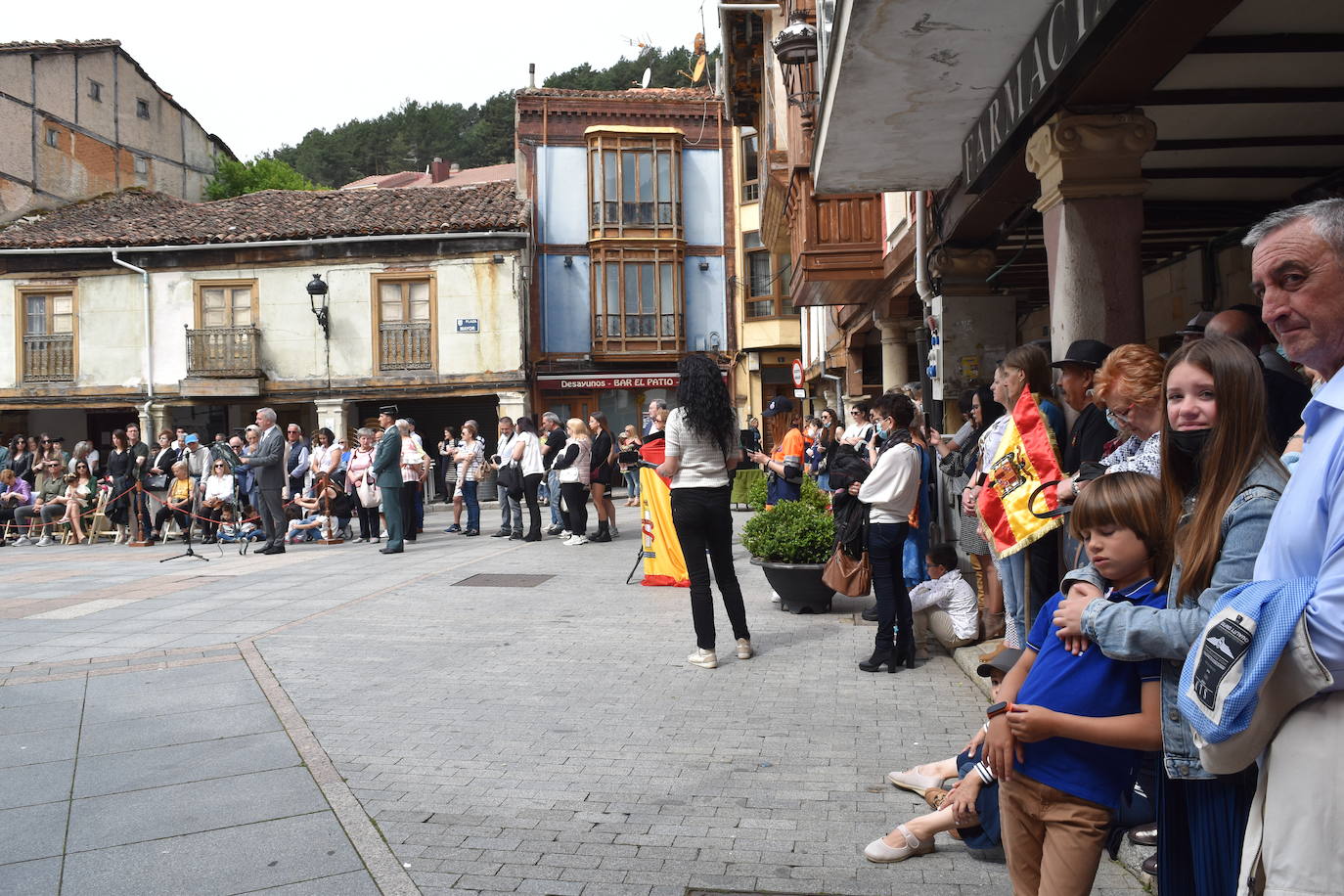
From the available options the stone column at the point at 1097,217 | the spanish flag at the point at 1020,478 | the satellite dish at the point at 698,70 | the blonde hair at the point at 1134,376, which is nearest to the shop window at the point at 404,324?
the satellite dish at the point at 698,70

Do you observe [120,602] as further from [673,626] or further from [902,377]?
[902,377]

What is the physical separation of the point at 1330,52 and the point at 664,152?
26.3 metres

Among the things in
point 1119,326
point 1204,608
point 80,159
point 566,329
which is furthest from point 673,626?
point 80,159

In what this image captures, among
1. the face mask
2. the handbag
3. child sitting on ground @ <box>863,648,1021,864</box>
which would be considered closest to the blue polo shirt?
the face mask

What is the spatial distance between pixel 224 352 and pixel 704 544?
24348 mm

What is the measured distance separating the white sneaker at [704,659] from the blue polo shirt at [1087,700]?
3.93 meters

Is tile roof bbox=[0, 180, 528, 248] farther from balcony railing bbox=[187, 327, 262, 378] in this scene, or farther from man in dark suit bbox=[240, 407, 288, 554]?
man in dark suit bbox=[240, 407, 288, 554]

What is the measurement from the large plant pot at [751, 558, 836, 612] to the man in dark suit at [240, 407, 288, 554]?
7550 millimetres

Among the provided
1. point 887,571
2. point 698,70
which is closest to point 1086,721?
point 887,571

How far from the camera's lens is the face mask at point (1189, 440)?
2236 mm

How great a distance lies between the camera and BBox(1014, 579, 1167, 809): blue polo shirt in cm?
246

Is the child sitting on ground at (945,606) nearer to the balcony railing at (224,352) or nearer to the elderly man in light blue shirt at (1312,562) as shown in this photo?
the elderly man in light blue shirt at (1312,562)

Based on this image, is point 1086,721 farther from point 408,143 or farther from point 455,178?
point 408,143

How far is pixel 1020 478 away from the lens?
504cm
